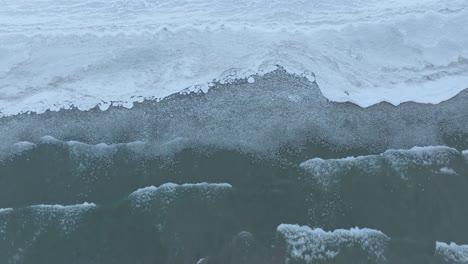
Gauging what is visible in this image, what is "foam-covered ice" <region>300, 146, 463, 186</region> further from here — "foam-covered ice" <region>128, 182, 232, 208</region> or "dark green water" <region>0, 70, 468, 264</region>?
"foam-covered ice" <region>128, 182, 232, 208</region>

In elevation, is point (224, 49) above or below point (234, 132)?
above

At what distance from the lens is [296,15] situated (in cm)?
496

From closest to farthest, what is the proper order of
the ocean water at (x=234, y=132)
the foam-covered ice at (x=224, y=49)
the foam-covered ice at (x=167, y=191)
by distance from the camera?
the ocean water at (x=234, y=132) < the foam-covered ice at (x=167, y=191) < the foam-covered ice at (x=224, y=49)

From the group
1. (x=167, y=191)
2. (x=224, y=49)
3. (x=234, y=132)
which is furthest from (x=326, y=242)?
(x=224, y=49)

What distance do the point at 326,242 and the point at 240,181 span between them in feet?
3.01

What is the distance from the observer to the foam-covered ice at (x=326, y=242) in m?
3.40

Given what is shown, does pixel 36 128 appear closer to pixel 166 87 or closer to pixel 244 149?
pixel 166 87

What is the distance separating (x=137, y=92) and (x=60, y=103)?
0.81 meters

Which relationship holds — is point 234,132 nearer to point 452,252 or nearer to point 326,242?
point 326,242

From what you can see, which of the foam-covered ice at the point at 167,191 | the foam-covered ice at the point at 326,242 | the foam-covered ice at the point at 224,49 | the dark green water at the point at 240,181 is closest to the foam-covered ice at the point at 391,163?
the dark green water at the point at 240,181

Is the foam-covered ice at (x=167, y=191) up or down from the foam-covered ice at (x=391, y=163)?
down

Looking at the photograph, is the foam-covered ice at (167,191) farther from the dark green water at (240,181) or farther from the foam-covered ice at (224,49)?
the foam-covered ice at (224,49)

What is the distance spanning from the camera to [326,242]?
11.4ft

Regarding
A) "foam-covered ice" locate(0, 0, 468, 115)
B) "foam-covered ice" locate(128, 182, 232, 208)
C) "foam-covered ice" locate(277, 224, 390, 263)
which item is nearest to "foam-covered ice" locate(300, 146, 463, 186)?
"foam-covered ice" locate(277, 224, 390, 263)
